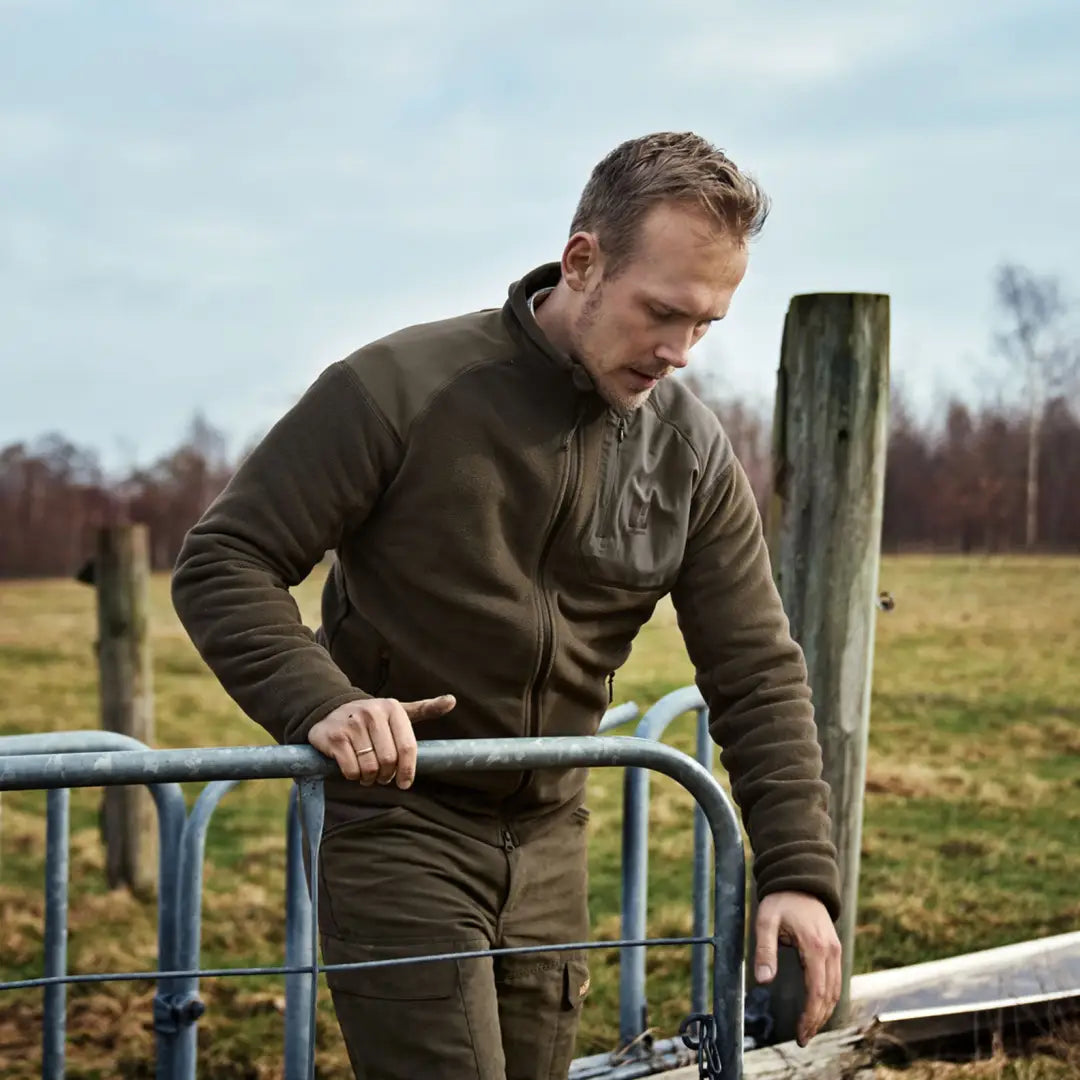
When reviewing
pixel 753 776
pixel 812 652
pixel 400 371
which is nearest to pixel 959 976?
pixel 812 652

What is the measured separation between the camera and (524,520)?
240 centimetres

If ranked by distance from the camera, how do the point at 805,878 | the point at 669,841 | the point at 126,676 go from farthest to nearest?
the point at 669,841 → the point at 126,676 → the point at 805,878

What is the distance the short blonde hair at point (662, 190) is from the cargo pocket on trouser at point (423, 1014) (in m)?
1.15

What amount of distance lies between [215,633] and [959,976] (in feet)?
9.92

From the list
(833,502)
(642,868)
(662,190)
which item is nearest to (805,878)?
(662,190)

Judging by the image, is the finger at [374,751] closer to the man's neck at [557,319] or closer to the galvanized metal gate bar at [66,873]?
the man's neck at [557,319]

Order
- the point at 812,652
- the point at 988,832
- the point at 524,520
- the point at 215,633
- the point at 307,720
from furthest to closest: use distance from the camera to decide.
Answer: the point at 988,832 < the point at 812,652 < the point at 524,520 < the point at 215,633 < the point at 307,720

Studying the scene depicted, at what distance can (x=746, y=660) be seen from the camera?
258 centimetres

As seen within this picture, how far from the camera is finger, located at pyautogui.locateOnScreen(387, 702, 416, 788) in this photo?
1.94 metres

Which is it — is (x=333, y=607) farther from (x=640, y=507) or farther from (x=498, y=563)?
(x=640, y=507)

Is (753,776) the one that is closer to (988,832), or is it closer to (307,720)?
(307,720)

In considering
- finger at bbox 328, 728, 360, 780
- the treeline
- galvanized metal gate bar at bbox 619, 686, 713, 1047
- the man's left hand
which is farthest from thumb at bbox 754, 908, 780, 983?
the treeline

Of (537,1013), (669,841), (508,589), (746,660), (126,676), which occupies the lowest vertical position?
(669,841)

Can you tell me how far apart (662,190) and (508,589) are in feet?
2.24
